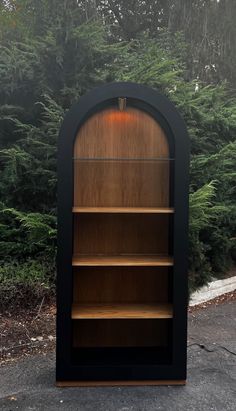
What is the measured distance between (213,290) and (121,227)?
280 centimetres

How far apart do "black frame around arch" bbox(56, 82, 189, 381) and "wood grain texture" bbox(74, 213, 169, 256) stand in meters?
0.42

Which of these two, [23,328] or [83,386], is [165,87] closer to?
[23,328]

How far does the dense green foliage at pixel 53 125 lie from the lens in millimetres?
4699

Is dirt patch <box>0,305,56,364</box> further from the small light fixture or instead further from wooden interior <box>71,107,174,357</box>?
the small light fixture

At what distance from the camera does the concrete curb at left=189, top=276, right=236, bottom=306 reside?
5.06 meters

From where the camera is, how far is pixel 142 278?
3199 mm

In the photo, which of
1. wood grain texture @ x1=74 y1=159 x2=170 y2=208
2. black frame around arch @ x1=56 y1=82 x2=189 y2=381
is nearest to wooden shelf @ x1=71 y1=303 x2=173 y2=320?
black frame around arch @ x1=56 y1=82 x2=189 y2=381

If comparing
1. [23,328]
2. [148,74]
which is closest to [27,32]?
[148,74]

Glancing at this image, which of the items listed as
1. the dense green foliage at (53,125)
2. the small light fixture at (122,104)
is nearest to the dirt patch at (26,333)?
the dense green foliage at (53,125)

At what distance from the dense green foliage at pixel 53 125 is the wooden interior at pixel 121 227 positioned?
1.27m

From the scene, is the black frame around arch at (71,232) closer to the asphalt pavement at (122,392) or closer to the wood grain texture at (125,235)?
the asphalt pavement at (122,392)

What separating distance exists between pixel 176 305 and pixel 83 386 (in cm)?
93

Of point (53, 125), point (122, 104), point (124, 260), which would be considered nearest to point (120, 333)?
point (124, 260)

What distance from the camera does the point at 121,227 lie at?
10.3 ft
